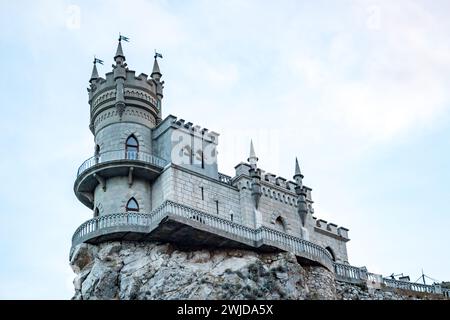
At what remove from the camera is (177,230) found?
3566 cm

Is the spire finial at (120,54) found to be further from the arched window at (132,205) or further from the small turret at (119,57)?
the arched window at (132,205)

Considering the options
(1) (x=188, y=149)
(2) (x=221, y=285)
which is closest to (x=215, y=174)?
(1) (x=188, y=149)

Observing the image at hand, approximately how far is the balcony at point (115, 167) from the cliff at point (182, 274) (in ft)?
12.3

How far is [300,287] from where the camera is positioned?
3703 cm

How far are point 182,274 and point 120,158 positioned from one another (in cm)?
682

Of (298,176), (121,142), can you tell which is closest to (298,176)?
(298,176)

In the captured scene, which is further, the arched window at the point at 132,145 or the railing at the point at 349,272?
the railing at the point at 349,272

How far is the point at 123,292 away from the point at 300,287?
8.68 m

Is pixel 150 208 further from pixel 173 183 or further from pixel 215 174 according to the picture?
pixel 215 174

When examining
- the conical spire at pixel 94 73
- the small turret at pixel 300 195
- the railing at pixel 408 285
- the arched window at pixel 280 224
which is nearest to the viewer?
the conical spire at pixel 94 73

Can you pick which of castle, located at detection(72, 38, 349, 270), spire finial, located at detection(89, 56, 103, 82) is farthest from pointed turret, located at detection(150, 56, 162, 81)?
spire finial, located at detection(89, 56, 103, 82)

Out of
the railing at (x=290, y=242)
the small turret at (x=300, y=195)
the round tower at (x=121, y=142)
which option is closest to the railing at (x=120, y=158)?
the round tower at (x=121, y=142)

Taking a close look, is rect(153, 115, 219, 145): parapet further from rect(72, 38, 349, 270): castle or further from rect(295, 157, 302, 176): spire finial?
rect(295, 157, 302, 176): spire finial

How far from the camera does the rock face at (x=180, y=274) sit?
34.7 metres
